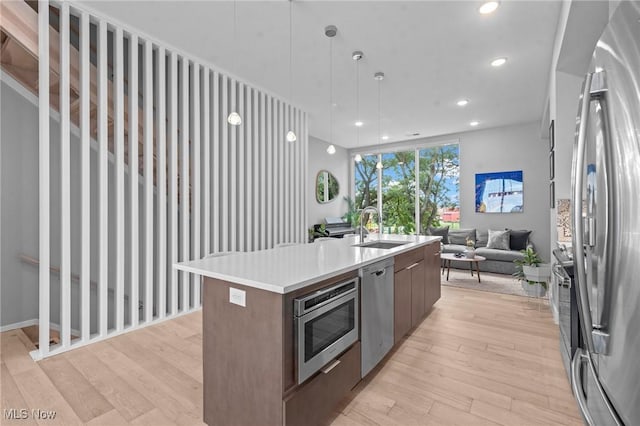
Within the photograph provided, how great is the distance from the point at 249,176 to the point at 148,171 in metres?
1.27

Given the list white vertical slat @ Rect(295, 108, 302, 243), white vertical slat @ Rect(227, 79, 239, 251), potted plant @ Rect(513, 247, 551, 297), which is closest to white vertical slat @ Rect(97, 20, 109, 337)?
white vertical slat @ Rect(227, 79, 239, 251)

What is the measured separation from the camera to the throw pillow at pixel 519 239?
18.8 ft

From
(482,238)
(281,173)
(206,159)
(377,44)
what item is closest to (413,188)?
(482,238)

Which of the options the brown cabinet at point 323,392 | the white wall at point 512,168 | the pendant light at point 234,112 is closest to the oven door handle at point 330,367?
the brown cabinet at point 323,392

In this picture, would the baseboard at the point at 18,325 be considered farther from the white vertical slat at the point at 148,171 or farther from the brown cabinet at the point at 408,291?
the brown cabinet at the point at 408,291

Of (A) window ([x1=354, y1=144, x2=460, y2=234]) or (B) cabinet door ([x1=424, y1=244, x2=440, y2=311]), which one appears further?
(A) window ([x1=354, y1=144, x2=460, y2=234])

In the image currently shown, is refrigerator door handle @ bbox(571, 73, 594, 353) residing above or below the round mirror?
below

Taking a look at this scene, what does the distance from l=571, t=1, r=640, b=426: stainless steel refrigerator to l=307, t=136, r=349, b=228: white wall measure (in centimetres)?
571

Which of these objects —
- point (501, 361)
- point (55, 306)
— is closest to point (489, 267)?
point (501, 361)

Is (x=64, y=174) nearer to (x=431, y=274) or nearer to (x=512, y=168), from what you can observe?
(x=431, y=274)

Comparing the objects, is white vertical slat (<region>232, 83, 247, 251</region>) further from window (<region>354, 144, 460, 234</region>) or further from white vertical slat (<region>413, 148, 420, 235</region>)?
white vertical slat (<region>413, 148, 420, 235</region>)

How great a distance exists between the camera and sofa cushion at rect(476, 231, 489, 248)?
6.14 m

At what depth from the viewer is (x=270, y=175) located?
4.41 meters

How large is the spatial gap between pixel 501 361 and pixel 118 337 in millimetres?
3349
